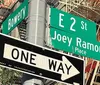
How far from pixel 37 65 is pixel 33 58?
0.14m

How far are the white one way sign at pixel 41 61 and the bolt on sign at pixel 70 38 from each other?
1.34 meters

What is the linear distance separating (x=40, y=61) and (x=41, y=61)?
0.02 metres

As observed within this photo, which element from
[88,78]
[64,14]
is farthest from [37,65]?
[88,78]

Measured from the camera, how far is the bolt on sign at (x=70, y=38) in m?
8.02

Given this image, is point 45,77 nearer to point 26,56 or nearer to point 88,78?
point 26,56

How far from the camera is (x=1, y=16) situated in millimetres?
26250

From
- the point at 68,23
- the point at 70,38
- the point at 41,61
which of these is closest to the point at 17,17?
the point at 68,23

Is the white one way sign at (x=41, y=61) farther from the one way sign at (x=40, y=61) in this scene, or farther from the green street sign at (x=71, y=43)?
the green street sign at (x=71, y=43)

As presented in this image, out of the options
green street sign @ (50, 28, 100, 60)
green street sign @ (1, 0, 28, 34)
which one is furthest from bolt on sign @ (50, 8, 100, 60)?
green street sign @ (1, 0, 28, 34)

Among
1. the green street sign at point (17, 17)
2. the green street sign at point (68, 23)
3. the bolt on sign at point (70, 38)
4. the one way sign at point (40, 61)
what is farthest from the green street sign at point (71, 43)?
the one way sign at point (40, 61)

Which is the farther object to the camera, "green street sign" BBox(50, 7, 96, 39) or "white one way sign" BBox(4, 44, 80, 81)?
"green street sign" BBox(50, 7, 96, 39)

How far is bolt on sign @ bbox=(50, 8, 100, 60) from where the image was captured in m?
8.02

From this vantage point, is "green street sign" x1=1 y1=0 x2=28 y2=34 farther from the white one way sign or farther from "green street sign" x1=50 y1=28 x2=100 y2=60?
the white one way sign

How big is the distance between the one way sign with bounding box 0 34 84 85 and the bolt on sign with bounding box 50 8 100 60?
51.2 inches
